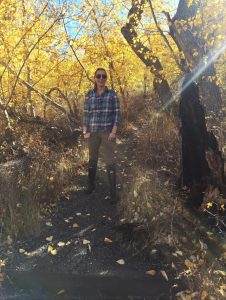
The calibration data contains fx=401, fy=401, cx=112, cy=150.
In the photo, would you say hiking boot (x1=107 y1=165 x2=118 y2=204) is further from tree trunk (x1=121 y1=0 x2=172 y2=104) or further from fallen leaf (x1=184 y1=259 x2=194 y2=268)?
tree trunk (x1=121 y1=0 x2=172 y2=104)

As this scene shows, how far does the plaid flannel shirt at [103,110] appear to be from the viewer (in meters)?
5.58

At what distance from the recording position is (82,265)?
472 centimetres

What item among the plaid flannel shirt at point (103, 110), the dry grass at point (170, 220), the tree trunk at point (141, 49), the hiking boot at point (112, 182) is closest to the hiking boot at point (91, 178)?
the hiking boot at point (112, 182)

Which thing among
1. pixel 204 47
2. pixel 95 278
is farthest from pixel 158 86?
pixel 95 278

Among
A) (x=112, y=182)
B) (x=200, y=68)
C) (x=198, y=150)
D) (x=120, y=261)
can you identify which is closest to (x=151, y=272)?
(x=120, y=261)

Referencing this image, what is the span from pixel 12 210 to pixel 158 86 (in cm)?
407

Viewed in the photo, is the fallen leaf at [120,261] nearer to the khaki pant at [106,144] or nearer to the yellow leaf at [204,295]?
the yellow leaf at [204,295]

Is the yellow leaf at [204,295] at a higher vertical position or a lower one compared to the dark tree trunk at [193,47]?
lower

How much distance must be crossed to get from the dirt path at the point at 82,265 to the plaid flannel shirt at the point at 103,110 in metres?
1.19

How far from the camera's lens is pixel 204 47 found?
655 centimetres

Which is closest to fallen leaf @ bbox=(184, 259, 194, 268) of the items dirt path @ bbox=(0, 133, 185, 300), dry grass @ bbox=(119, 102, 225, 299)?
dry grass @ bbox=(119, 102, 225, 299)

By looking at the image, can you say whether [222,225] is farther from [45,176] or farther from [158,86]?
[158,86]

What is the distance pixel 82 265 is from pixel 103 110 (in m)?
2.12

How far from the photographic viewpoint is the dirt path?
14.2ft
